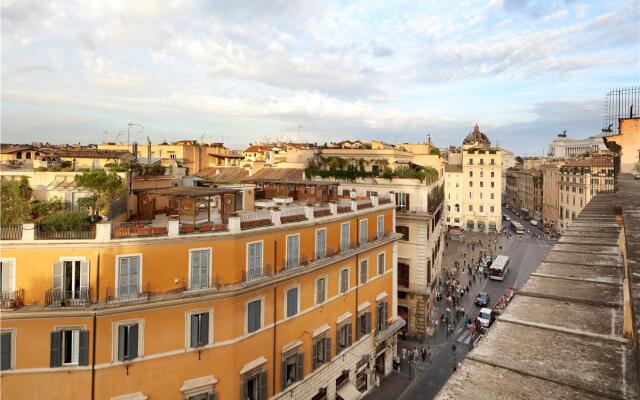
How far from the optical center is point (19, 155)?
4700 centimetres

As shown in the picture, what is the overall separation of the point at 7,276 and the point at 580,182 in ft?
256

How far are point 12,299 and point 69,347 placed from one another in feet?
7.90

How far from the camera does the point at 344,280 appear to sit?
77.0 feet

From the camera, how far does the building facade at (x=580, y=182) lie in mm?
66312

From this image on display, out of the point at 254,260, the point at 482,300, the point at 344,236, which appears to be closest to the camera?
the point at 254,260

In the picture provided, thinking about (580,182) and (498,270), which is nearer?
(498,270)

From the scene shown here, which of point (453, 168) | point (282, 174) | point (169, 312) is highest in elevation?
point (453, 168)

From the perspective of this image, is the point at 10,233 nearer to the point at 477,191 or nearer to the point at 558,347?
the point at 558,347

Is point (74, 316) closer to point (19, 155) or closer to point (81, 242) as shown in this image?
point (81, 242)

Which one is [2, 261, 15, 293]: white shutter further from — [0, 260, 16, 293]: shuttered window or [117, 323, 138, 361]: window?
[117, 323, 138, 361]: window

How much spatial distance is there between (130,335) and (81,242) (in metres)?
3.64

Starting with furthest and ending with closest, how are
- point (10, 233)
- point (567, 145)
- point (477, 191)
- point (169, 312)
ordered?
1. point (567, 145)
2. point (477, 191)
3. point (169, 312)
4. point (10, 233)

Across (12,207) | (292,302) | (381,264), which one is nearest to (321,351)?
(292,302)

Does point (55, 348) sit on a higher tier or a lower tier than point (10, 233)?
lower
